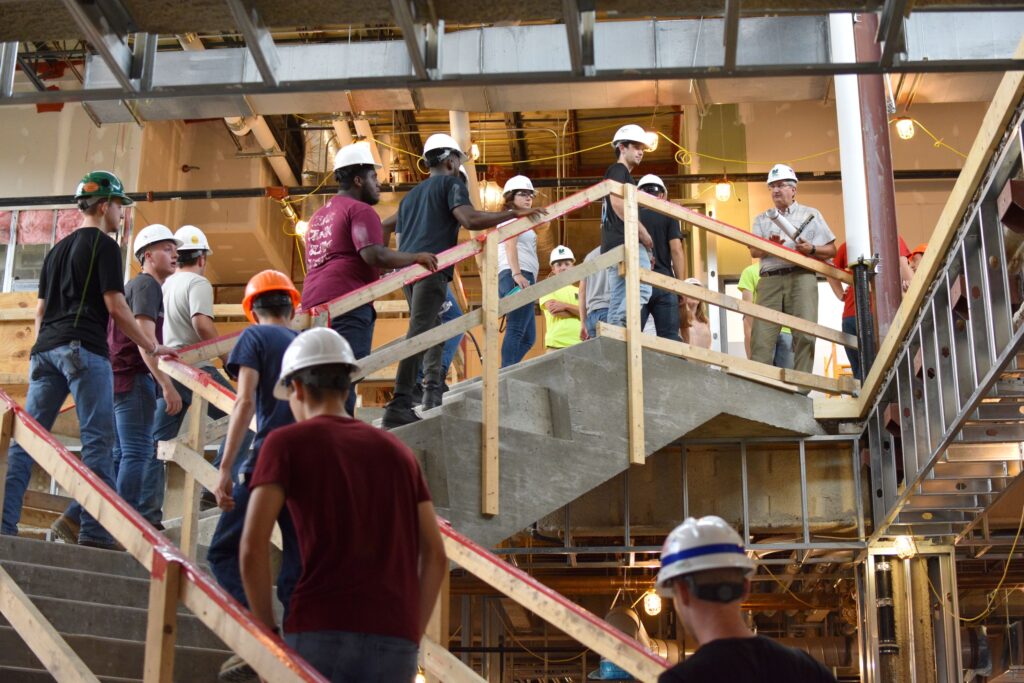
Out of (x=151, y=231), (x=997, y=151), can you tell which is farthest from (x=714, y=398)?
(x=151, y=231)

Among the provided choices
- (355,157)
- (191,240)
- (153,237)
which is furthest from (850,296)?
(153,237)

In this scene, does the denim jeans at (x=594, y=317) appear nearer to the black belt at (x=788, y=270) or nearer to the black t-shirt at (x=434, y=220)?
the black belt at (x=788, y=270)

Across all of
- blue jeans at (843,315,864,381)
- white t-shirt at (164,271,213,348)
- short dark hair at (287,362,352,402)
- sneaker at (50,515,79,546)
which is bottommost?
sneaker at (50,515,79,546)

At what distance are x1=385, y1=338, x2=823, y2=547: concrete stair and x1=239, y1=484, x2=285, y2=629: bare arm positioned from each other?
3.52 meters

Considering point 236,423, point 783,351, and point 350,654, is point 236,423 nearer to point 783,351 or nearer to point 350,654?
point 350,654

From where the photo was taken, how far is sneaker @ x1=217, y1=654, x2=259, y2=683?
176 inches

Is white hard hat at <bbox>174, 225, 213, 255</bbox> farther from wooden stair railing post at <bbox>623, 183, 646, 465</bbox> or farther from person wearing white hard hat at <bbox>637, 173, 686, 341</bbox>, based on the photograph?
person wearing white hard hat at <bbox>637, 173, 686, 341</bbox>

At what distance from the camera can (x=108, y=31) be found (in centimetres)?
545

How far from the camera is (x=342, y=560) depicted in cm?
369

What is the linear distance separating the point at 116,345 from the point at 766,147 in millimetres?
11804

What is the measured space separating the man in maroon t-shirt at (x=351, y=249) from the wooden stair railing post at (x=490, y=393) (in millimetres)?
591

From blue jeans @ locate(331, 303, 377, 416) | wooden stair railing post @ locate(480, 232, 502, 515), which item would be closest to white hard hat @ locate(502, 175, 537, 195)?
wooden stair railing post @ locate(480, 232, 502, 515)

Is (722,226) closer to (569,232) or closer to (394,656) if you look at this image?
(394,656)

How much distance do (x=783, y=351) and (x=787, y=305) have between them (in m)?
0.44
